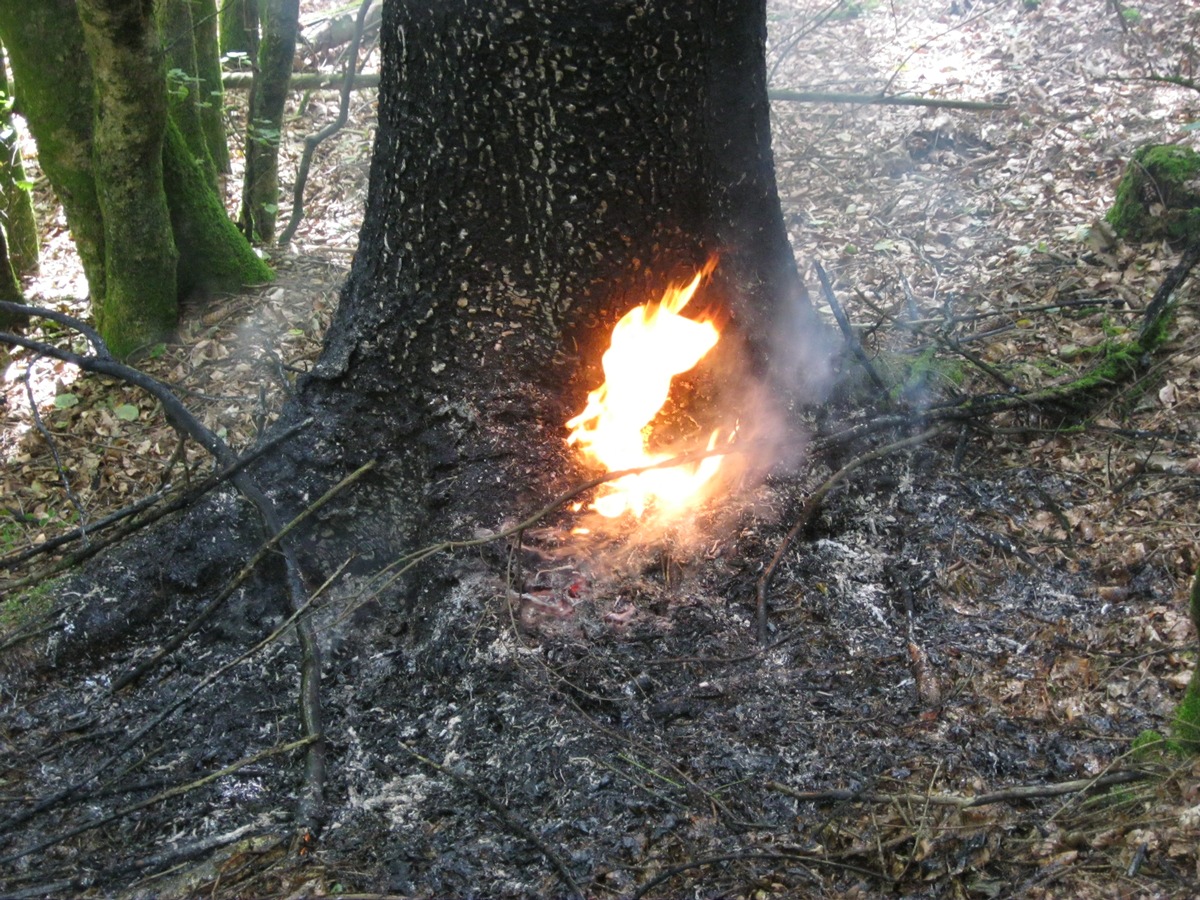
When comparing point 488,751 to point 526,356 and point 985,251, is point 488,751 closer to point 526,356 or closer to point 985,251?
point 526,356

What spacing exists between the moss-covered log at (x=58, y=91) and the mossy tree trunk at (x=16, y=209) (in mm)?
1277

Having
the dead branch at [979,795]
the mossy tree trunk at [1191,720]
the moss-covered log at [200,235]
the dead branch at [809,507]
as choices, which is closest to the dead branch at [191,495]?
the dead branch at [809,507]

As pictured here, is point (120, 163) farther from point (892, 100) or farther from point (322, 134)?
point (892, 100)

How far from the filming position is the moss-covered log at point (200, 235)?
589cm

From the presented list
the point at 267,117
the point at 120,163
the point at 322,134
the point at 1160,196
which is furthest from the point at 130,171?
the point at 1160,196

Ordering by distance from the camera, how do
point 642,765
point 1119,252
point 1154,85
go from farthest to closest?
1. point 1154,85
2. point 1119,252
3. point 642,765

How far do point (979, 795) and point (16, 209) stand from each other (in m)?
7.57

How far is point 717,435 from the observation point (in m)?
3.87

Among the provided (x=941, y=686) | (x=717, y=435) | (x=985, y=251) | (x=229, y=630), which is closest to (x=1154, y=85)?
(x=985, y=251)

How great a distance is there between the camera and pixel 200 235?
242 inches

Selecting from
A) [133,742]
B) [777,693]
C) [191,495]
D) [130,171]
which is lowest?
[777,693]

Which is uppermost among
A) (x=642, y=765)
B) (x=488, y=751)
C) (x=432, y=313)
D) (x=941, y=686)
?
(x=432, y=313)

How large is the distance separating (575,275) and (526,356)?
1.17ft

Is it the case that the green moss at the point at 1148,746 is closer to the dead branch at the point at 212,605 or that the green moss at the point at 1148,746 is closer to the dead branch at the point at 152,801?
the dead branch at the point at 152,801
